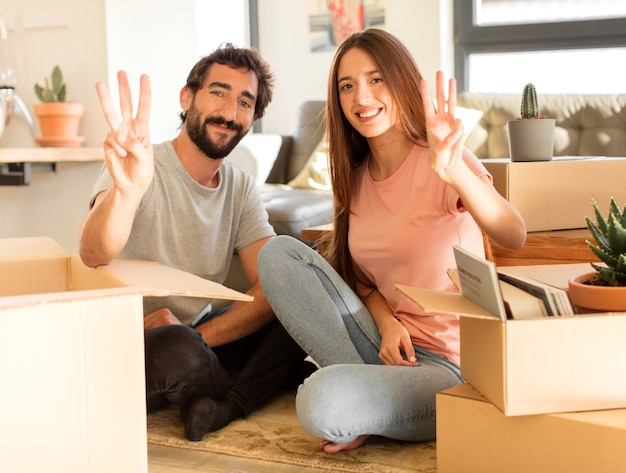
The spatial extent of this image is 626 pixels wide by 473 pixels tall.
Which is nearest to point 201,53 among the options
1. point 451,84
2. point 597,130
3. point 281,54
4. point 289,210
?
point 281,54

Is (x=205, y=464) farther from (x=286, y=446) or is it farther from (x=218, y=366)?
(x=218, y=366)

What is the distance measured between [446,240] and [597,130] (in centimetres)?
231

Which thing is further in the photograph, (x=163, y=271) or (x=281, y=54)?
(x=281, y=54)

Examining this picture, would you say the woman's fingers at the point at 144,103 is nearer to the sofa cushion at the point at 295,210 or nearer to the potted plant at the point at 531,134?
the potted plant at the point at 531,134

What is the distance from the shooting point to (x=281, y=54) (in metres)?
5.16

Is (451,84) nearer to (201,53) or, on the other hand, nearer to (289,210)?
(289,210)

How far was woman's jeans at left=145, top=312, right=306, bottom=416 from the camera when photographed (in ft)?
6.17

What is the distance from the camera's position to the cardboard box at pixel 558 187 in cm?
209

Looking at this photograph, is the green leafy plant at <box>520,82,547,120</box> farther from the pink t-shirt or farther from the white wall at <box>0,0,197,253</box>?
the white wall at <box>0,0,197,253</box>

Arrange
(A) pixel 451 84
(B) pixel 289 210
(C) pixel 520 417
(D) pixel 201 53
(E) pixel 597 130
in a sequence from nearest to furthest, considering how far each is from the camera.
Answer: (C) pixel 520 417, (A) pixel 451 84, (B) pixel 289 210, (E) pixel 597 130, (D) pixel 201 53

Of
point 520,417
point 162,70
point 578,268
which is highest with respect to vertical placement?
point 162,70

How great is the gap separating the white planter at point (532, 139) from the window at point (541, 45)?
2540mm

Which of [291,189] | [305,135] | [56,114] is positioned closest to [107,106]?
[56,114]

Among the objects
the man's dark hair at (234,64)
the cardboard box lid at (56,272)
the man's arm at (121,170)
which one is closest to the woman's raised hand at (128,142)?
the man's arm at (121,170)
